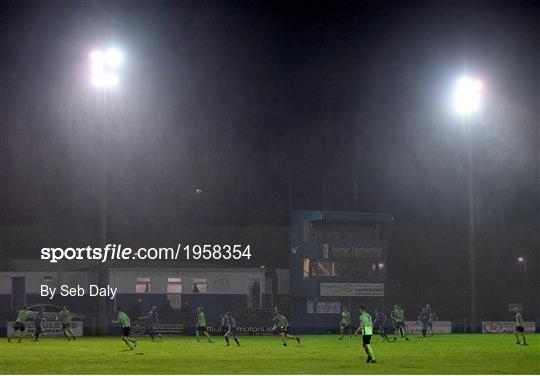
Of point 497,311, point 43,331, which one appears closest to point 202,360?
point 43,331

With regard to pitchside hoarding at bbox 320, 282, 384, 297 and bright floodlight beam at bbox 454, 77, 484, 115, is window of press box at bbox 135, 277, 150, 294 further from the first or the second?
bright floodlight beam at bbox 454, 77, 484, 115

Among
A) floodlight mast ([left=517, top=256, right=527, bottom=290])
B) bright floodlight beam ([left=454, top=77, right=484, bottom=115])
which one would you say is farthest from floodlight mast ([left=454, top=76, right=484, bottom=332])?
floodlight mast ([left=517, top=256, right=527, bottom=290])

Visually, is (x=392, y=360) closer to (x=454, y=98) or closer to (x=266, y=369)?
(x=266, y=369)

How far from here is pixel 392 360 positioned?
107ft

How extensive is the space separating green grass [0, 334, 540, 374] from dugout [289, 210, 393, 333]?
55.6ft

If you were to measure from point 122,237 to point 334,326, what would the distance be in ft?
70.6

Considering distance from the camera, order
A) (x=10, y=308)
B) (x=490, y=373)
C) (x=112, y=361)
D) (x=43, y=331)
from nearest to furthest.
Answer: (x=490, y=373) < (x=112, y=361) < (x=43, y=331) < (x=10, y=308)

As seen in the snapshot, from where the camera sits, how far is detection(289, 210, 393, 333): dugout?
62.5 meters

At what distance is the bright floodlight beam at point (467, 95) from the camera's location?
58031 mm

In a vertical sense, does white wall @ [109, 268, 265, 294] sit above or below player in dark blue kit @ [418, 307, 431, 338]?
above

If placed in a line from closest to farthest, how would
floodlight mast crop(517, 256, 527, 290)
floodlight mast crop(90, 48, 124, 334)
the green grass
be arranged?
the green grass → floodlight mast crop(90, 48, 124, 334) → floodlight mast crop(517, 256, 527, 290)

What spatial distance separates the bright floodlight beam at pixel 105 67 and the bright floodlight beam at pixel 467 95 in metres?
22.7

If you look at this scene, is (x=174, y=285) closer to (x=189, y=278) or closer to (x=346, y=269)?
(x=189, y=278)

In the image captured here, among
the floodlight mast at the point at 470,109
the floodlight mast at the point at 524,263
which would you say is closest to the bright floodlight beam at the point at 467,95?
the floodlight mast at the point at 470,109
